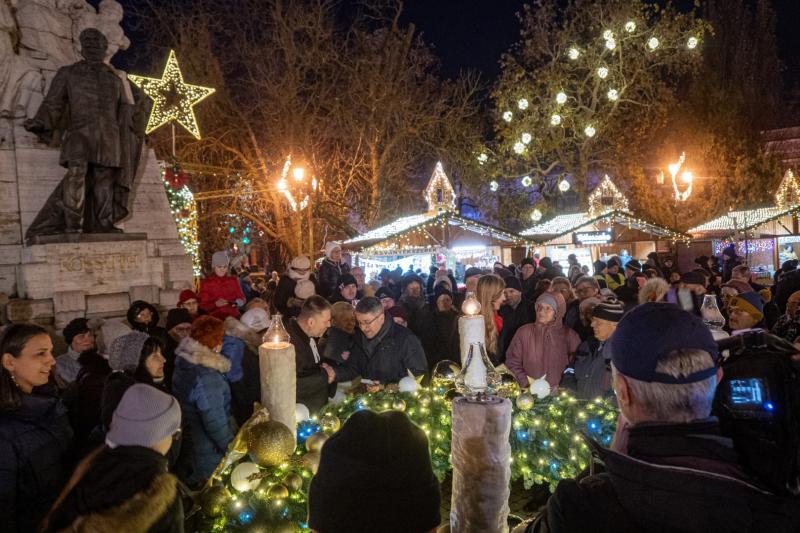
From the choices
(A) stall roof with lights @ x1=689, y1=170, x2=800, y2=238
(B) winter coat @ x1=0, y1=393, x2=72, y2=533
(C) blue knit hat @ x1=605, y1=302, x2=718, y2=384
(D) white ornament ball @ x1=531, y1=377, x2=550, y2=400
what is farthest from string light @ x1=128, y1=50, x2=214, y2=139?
(A) stall roof with lights @ x1=689, y1=170, x2=800, y2=238

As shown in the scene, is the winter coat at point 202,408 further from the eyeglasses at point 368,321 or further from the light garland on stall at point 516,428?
the eyeglasses at point 368,321

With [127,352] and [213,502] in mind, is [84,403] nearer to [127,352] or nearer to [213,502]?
[127,352]

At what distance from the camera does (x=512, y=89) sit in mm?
27609

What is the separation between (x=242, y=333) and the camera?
15.6 ft

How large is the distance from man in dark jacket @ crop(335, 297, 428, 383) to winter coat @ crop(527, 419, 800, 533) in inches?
133

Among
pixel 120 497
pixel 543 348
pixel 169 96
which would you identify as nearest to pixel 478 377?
pixel 120 497

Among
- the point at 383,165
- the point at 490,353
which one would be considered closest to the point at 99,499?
the point at 490,353

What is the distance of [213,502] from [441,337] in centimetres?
467

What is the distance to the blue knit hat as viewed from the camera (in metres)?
1.59

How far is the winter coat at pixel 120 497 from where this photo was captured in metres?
1.84

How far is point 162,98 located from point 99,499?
858 centimetres

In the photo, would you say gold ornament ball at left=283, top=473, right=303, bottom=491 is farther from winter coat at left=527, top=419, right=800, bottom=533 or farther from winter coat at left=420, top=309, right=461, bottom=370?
winter coat at left=420, top=309, right=461, bottom=370

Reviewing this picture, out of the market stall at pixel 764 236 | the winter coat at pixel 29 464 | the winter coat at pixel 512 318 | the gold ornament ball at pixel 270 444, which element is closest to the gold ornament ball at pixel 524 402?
the gold ornament ball at pixel 270 444

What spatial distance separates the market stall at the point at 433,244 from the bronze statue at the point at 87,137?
837 centimetres
